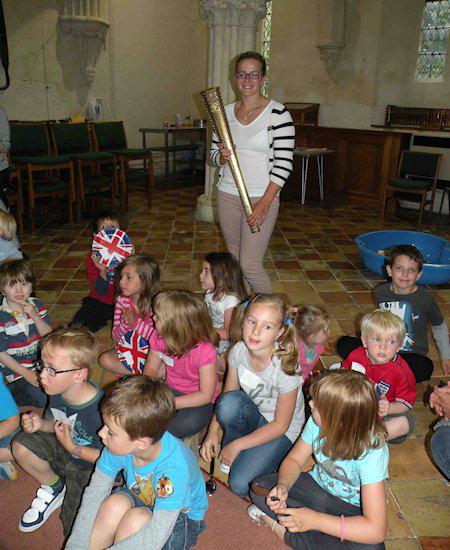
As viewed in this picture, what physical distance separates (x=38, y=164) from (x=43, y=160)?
10 centimetres

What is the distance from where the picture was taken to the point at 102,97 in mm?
8344

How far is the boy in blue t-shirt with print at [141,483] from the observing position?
4.75 feet

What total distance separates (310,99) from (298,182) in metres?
1.37

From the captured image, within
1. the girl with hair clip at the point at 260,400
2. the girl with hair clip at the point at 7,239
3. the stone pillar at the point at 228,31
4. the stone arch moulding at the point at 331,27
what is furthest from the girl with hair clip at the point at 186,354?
the stone arch moulding at the point at 331,27

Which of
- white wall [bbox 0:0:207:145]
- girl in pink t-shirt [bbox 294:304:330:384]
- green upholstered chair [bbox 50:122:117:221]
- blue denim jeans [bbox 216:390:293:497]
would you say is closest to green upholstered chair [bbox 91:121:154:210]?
green upholstered chair [bbox 50:122:117:221]

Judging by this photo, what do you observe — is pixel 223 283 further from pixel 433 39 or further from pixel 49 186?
pixel 433 39

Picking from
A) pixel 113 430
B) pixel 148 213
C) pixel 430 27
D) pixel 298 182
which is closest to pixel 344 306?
pixel 113 430

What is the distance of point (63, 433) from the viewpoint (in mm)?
1742

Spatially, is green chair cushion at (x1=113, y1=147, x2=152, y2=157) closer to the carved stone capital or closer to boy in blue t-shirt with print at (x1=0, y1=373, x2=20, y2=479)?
the carved stone capital

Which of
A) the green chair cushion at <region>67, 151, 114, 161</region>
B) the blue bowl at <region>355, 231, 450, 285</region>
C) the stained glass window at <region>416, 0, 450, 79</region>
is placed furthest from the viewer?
the stained glass window at <region>416, 0, 450, 79</region>

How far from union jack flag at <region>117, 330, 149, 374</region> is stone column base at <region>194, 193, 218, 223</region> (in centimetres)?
379

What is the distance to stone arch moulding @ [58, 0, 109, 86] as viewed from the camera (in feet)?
24.0

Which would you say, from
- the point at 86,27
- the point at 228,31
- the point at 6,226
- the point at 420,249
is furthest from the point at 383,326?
the point at 86,27

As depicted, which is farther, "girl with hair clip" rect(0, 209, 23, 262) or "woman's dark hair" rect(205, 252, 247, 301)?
"girl with hair clip" rect(0, 209, 23, 262)
